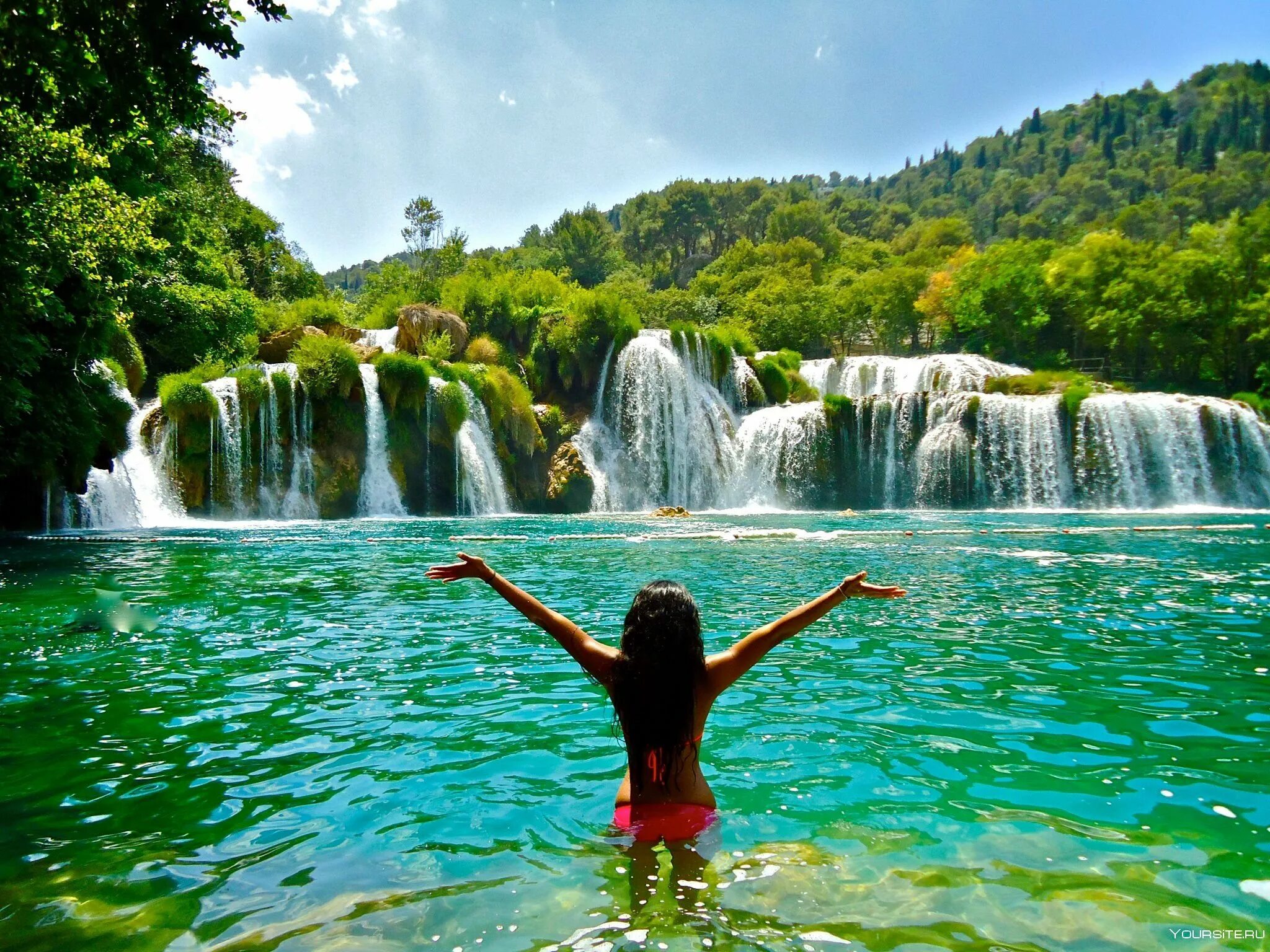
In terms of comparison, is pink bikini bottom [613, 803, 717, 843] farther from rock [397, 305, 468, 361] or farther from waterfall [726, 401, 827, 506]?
rock [397, 305, 468, 361]

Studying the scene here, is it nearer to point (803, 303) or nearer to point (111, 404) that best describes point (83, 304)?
point (111, 404)

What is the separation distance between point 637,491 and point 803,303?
94.4 feet

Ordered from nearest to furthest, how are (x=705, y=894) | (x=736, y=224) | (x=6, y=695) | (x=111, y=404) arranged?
(x=705, y=894)
(x=6, y=695)
(x=111, y=404)
(x=736, y=224)

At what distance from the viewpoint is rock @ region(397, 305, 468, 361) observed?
1319 inches

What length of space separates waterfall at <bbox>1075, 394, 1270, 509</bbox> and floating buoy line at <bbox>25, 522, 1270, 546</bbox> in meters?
9.60

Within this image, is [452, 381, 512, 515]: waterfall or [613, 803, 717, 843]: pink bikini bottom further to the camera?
[452, 381, 512, 515]: waterfall

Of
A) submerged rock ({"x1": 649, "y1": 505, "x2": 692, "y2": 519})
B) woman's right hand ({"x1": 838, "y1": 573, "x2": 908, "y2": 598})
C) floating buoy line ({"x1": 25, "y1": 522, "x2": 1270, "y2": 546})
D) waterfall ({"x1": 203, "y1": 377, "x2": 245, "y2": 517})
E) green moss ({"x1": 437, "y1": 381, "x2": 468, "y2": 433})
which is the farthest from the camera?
green moss ({"x1": 437, "y1": 381, "x2": 468, "y2": 433})

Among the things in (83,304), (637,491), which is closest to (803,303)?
(637,491)

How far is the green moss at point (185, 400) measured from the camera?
23031mm

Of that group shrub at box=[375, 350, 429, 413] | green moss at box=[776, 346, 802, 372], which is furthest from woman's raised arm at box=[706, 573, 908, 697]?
green moss at box=[776, 346, 802, 372]

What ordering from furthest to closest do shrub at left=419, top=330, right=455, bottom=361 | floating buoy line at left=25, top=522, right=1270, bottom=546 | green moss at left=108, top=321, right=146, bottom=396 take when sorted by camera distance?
shrub at left=419, top=330, right=455, bottom=361 → green moss at left=108, top=321, right=146, bottom=396 → floating buoy line at left=25, top=522, right=1270, bottom=546

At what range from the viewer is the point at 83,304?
15.7m

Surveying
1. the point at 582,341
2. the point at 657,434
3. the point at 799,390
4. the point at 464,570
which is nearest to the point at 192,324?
the point at 582,341

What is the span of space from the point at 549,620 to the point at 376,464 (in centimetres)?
2509
